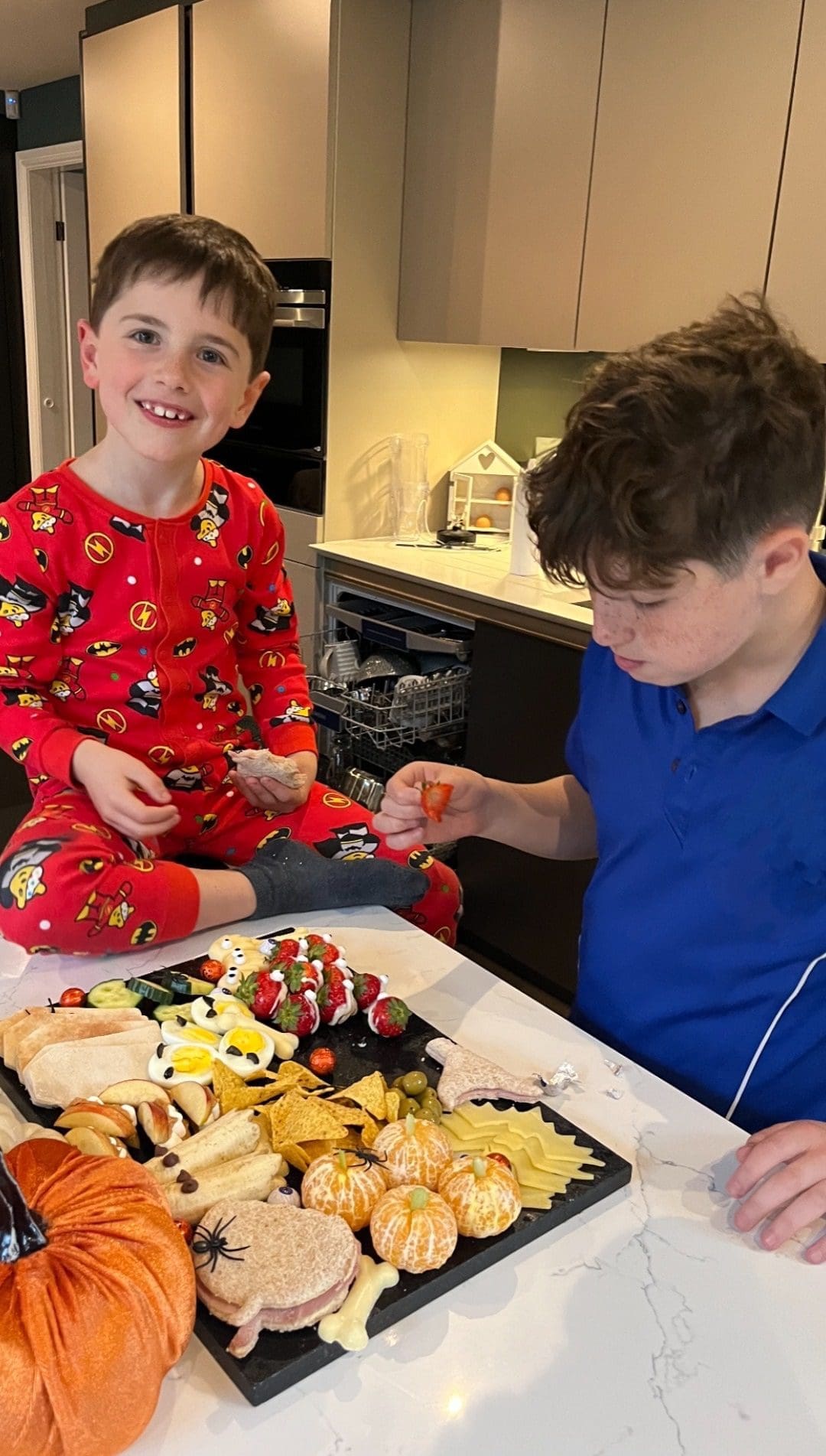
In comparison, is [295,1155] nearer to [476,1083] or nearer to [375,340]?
[476,1083]

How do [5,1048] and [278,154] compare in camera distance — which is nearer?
[5,1048]

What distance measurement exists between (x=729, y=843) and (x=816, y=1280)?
15.2 inches

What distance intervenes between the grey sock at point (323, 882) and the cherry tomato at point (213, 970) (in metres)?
0.16

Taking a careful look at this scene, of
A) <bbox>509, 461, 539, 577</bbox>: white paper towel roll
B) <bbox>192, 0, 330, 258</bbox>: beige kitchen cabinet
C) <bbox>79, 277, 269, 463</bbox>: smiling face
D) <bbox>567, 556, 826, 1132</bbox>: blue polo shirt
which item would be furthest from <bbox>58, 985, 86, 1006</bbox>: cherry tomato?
<bbox>192, 0, 330, 258</bbox>: beige kitchen cabinet

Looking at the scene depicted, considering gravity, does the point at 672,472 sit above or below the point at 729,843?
above

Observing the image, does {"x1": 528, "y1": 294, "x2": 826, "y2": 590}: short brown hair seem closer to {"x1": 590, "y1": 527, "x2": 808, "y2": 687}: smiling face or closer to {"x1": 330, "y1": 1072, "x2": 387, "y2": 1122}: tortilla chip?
{"x1": 590, "y1": 527, "x2": 808, "y2": 687}: smiling face

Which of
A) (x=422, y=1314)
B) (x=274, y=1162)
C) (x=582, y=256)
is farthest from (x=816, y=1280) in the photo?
(x=582, y=256)

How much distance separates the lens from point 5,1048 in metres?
0.88

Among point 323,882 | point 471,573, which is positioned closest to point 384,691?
point 471,573

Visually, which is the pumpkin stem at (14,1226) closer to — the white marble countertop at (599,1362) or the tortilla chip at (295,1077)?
the white marble countertop at (599,1362)

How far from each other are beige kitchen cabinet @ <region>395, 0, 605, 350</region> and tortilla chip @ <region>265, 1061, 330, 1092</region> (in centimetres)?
207

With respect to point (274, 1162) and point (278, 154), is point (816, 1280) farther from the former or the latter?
point (278, 154)

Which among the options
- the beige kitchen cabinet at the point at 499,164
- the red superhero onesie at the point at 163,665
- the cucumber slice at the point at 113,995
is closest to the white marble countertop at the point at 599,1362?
the cucumber slice at the point at 113,995

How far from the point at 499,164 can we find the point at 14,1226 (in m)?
2.57
